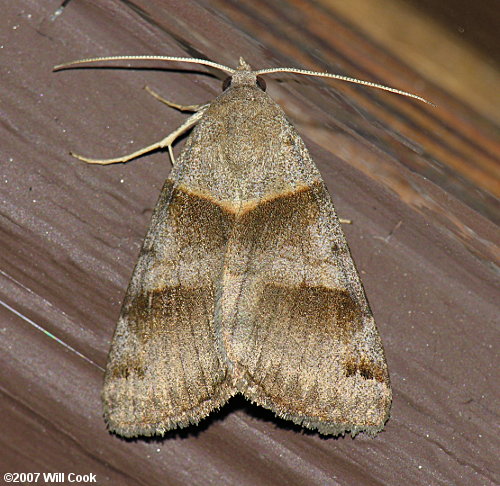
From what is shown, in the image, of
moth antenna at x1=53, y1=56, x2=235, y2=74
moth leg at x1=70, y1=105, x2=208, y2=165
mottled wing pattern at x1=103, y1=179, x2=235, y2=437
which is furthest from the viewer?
moth leg at x1=70, y1=105, x2=208, y2=165

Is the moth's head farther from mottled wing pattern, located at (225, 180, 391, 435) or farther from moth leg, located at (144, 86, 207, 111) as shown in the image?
mottled wing pattern, located at (225, 180, 391, 435)

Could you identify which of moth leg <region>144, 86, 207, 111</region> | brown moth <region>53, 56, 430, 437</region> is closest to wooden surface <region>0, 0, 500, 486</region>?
moth leg <region>144, 86, 207, 111</region>

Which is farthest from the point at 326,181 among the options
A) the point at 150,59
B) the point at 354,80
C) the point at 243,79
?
the point at 150,59

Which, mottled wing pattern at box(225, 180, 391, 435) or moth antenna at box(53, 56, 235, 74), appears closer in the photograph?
mottled wing pattern at box(225, 180, 391, 435)

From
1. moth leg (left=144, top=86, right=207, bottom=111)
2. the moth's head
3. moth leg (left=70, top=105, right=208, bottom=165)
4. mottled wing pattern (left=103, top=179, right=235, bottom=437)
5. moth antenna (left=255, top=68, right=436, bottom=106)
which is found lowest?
mottled wing pattern (left=103, top=179, right=235, bottom=437)

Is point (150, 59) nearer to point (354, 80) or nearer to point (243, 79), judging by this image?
point (243, 79)

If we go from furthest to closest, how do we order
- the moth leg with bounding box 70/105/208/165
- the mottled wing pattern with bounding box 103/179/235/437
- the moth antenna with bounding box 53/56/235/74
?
1. the moth leg with bounding box 70/105/208/165
2. the moth antenna with bounding box 53/56/235/74
3. the mottled wing pattern with bounding box 103/179/235/437

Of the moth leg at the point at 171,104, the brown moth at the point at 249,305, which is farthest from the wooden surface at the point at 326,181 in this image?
the brown moth at the point at 249,305
